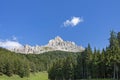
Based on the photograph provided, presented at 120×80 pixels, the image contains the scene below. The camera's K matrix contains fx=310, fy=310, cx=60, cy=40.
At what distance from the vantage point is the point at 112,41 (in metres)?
99.6

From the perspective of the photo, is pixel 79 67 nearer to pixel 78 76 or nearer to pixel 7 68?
pixel 78 76

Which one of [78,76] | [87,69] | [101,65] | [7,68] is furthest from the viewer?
[7,68]

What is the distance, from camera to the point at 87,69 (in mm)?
132125

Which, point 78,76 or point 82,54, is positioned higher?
point 82,54

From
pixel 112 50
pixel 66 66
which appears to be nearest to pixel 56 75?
pixel 66 66

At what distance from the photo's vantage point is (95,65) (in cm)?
12200

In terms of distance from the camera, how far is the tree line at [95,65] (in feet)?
330

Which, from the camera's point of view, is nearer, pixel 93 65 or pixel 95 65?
pixel 95 65

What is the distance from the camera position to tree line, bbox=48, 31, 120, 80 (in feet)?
330

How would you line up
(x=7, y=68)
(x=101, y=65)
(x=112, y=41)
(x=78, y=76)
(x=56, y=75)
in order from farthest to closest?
(x=7, y=68) → (x=56, y=75) → (x=78, y=76) → (x=101, y=65) → (x=112, y=41)

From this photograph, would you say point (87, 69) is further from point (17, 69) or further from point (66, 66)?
point (17, 69)

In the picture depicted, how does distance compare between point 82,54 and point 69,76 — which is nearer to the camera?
point 82,54

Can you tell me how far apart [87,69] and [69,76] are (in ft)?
58.2

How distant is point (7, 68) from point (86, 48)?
73.4 meters
